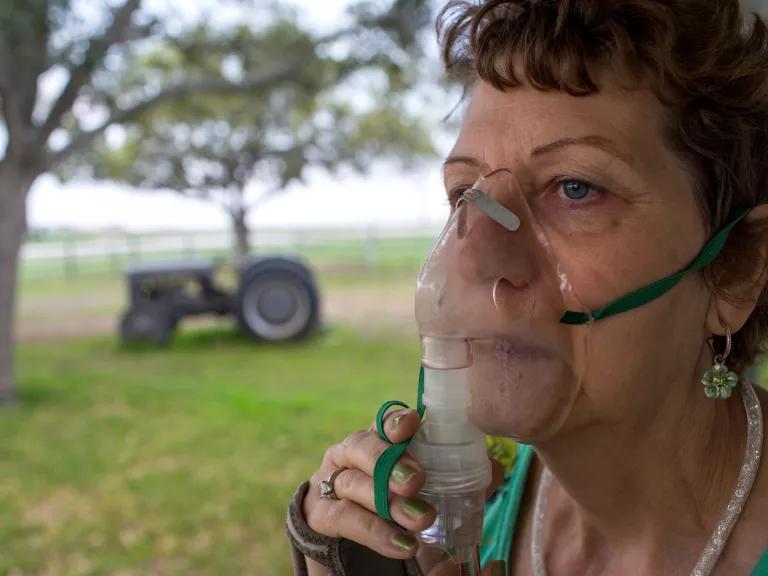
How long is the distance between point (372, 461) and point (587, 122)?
1.91 feet

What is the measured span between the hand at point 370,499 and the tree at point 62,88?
4.05 m

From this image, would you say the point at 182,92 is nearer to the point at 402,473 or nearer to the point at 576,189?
the point at 576,189

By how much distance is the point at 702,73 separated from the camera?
1.10m

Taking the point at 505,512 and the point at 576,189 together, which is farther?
the point at 505,512

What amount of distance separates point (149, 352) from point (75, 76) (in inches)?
151

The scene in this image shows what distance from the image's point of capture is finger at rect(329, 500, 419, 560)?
100 centimetres

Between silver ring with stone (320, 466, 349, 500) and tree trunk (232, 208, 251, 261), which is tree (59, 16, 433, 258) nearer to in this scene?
tree trunk (232, 208, 251, 261)

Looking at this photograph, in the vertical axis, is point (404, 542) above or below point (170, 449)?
above

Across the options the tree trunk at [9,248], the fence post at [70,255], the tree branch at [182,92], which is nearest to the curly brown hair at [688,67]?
the tree branch at [182,92]

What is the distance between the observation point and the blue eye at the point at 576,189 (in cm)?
110

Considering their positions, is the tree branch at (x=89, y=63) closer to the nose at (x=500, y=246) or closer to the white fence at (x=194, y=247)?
the nose at (x=500, y=246)

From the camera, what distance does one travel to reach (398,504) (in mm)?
971

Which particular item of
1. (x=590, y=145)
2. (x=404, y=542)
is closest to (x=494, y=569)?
(x=404, y=542)

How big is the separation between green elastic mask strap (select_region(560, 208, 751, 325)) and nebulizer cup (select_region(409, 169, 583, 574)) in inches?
1.0
